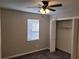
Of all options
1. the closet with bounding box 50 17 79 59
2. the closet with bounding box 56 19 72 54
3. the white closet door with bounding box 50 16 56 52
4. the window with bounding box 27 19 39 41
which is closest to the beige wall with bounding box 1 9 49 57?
the window with bounding box 27 19 39 41

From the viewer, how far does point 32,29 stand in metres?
4.90

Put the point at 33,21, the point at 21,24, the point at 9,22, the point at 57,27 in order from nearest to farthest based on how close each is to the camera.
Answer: the point at 9,22, the point at 21,24, the point at 33,21, the point at 57,27

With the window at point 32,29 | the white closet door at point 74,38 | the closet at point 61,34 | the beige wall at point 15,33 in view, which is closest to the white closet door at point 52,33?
the closet at point 61,34

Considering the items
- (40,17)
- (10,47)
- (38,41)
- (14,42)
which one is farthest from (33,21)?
(10,47)

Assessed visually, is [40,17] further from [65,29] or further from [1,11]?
[1,11]

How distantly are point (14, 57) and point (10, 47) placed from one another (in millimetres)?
554

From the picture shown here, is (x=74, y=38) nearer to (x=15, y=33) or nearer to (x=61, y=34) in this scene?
(x=61, y=34)

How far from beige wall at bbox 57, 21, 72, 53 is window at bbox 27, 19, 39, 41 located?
154 centimetres

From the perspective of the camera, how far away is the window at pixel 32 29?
4.75 meters

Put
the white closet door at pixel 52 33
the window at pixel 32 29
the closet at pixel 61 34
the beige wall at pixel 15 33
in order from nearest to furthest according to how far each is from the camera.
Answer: the beige wall at pixel 15 33, the window at pixel 32 29, the closet at pixel 61 34, the white closet door at pixel 52 33

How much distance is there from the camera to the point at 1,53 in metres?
3.79

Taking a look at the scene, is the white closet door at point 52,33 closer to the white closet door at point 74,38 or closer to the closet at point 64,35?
the closet at point 64,35

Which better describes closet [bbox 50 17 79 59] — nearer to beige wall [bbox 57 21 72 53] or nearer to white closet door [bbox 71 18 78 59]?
beige wall [bbox 57 21 72 53]

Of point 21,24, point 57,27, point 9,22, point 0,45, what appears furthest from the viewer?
point 57,27
